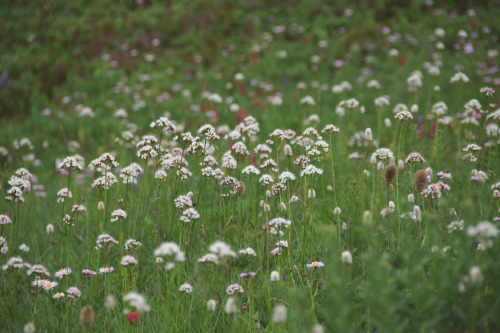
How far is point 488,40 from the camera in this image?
27.9ft

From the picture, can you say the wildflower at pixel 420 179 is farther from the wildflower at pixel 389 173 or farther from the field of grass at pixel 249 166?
the wildflower at pixel 389 173

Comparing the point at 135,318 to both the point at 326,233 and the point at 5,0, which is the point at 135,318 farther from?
the point at 5,0

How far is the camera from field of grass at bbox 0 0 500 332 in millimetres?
2062

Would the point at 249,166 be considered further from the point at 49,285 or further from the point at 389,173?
the point at 49,285

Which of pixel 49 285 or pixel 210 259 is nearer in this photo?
pixel 210 259

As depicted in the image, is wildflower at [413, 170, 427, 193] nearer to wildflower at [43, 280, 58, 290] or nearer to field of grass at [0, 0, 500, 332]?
field of grass at [0, 0, 500, 332]

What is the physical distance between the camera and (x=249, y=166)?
2.58 m

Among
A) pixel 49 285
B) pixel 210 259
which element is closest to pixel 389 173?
pixel 210 259

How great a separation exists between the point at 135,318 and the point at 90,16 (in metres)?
14.3

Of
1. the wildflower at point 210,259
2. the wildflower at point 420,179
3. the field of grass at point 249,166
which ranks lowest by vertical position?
the field of grass at point 249,166

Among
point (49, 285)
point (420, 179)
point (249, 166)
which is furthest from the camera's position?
point (420, 179)

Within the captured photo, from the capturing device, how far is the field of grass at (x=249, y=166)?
2.06m

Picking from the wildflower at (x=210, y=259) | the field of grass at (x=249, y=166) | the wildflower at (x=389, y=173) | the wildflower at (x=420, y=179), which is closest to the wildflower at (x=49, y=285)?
the field of grass at (x=249, y=166)

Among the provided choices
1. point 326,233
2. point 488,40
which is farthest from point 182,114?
point 326,233
